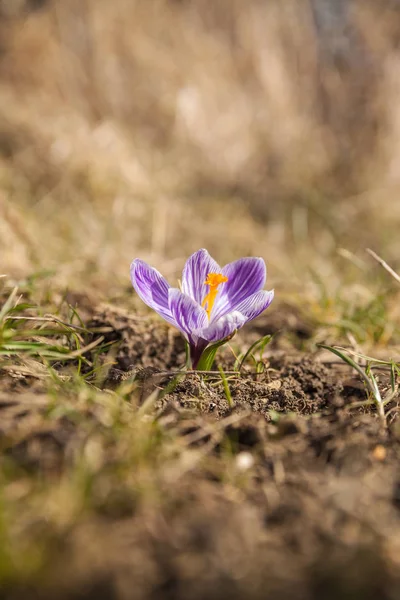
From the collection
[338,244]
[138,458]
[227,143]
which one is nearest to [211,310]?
[138,458]

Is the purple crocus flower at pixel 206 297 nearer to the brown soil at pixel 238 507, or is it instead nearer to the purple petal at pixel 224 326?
the purple petal at pixel 224 326

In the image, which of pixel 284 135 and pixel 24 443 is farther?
pixel 284 135

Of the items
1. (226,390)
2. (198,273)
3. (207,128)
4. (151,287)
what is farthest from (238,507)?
(207,128)

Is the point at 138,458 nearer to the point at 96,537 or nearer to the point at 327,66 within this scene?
the point at 96,537

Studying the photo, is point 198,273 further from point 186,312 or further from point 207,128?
point 207,128

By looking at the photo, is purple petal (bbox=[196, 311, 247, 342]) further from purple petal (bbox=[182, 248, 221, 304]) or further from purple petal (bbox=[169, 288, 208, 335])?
purple petal (bbox=[182, 248, 221, 304])

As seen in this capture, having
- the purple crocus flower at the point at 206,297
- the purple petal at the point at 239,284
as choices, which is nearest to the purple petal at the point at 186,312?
the purple crocus flower at the point at 206,297

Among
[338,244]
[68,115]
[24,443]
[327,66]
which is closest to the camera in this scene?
[24,443]

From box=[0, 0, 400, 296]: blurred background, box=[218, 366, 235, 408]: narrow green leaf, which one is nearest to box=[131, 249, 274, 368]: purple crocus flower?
box=[218, 366, 235, 408]: narrow green leaf
